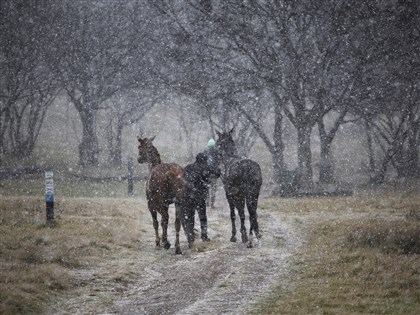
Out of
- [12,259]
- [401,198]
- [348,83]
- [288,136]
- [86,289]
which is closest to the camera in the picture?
[86,289]

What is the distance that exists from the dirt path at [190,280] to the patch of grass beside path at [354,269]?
1.54 feet

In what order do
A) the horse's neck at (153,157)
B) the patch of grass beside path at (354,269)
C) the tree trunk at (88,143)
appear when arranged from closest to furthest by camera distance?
the patch of grass beside path at (354,269), the horse's neck at (153,157), the tree trunk at (88,143)

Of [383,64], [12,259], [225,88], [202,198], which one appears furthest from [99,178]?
[12,259]

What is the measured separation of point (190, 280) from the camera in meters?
12.7

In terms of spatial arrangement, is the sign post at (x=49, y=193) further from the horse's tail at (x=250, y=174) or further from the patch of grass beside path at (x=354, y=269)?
the patch of grass beside path at (x=354, y=269)

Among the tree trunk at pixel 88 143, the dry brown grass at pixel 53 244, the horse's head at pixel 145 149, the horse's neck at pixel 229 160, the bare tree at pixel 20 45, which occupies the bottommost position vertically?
the dry brown grass at pixel 53 244

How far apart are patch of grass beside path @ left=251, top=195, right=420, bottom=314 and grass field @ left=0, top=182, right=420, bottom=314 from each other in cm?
2

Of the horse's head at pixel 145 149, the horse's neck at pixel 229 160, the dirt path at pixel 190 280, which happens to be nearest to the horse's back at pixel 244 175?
the horse's neck at pixel 229 160

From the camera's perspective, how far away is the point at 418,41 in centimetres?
3123

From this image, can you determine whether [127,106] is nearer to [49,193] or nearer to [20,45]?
[20,45]

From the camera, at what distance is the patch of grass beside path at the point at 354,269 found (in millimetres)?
10711

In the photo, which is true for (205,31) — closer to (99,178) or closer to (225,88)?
(225,88)

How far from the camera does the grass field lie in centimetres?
1091

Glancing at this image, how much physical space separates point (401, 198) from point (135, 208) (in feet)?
35.3
